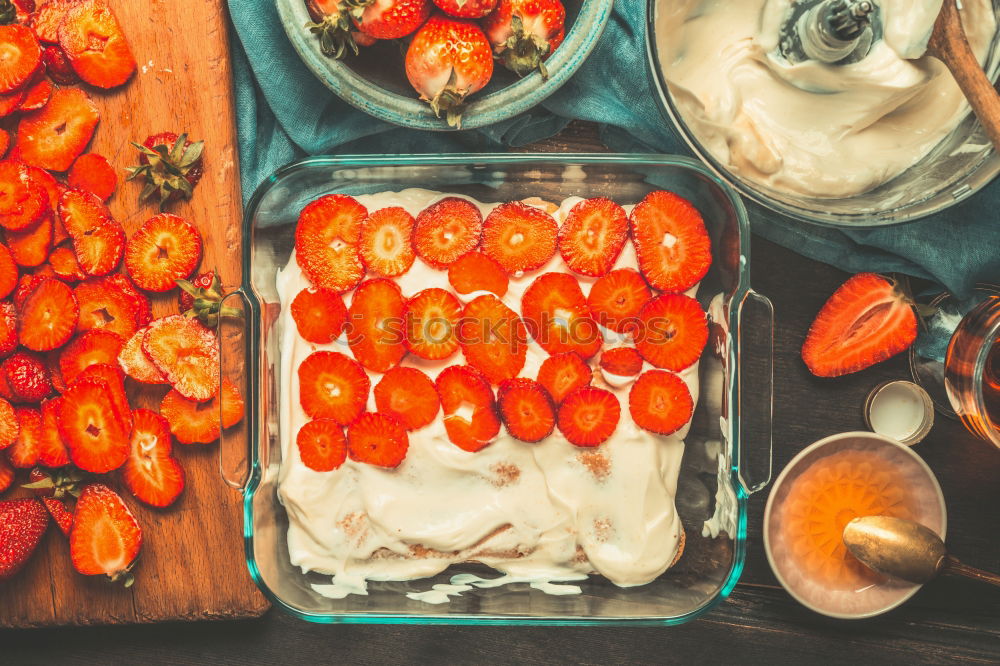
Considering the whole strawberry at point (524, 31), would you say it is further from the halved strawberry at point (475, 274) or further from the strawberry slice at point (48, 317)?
the strawberry slice at point (48, 317)

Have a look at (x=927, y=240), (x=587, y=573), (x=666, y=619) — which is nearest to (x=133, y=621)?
(x=587, y=573)

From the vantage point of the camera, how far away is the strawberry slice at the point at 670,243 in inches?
66.5

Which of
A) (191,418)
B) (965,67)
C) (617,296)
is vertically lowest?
(191,418)

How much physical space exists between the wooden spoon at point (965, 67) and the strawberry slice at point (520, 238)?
78 centimetres

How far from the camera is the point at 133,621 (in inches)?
72.9

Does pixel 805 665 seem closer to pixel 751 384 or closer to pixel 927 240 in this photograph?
pixel 751 384

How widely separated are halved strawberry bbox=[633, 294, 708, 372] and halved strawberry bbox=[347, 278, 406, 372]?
1.68ft

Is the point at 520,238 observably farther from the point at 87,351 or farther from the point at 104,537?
the point at 104,537

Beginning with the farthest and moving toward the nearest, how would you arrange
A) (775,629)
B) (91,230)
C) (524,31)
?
(775,629) < (91,230) < (524,31)

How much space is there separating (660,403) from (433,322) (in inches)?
19.9

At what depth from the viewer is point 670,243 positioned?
1.70 meters

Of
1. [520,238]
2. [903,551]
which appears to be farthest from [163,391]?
[903,551]

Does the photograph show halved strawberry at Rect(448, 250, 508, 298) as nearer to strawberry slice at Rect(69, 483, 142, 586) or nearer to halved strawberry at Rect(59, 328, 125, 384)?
halved strawberry at Rect(59, 328, 125, 384)

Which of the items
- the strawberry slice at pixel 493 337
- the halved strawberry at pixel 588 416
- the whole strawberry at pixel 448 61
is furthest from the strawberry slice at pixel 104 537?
the whole strawberry at pixel 448 61
